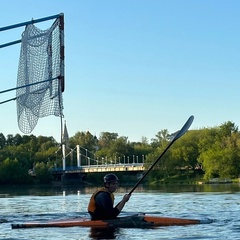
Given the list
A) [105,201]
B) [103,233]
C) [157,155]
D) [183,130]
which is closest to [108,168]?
[157,155]

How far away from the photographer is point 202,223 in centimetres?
2106

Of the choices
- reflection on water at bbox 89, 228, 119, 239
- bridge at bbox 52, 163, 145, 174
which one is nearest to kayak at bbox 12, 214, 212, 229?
reflection on water at bbox 89, 228, 119, 239

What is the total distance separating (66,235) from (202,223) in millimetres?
4690

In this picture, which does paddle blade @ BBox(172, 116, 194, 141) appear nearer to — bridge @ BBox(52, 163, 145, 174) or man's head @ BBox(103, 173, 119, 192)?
man's head @ BBox(103, 173, 119, 192)

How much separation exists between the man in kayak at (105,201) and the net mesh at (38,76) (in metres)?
3.80

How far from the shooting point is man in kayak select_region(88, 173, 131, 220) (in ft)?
63.6

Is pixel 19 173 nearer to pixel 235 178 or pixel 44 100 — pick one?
pixel 235 178

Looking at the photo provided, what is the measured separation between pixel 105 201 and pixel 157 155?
111982 mm

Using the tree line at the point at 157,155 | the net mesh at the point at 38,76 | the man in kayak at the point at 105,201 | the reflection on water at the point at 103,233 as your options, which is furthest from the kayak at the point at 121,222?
the tree line at the point at 157,155

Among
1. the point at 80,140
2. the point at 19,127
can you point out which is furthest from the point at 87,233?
the point at 80,140

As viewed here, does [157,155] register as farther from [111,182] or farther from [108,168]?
[111,182]

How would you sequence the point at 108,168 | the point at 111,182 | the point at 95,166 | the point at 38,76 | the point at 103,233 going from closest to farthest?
the point at 38,76 → the point at 103,233 → the point at 111,182 → the point at 108,168 → the point at 95,166

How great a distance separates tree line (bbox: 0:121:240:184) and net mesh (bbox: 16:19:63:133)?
8542 cm

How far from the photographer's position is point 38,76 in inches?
643
